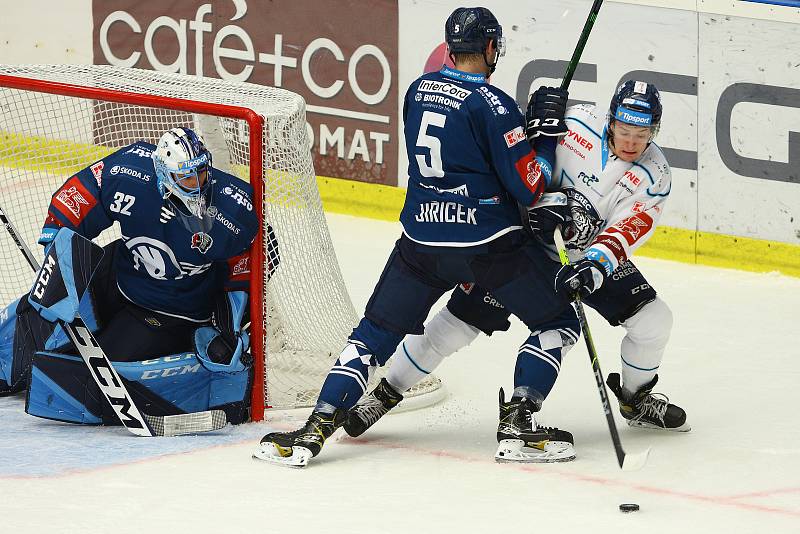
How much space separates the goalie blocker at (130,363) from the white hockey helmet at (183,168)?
12.0 inches

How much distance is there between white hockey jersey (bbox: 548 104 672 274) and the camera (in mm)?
4473

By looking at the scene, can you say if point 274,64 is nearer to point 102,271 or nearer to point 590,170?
point 102,271

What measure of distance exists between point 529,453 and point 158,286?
1.22 metres

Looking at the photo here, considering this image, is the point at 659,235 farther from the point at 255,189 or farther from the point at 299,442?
the point at 299,442

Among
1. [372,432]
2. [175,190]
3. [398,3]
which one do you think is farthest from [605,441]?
[398,3]

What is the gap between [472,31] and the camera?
4.33 metres

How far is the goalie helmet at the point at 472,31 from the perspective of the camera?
4.33 metres

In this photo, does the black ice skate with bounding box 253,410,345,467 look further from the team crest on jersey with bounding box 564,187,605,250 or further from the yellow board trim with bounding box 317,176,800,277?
the yellow board trim with bounding box 317,176,800,277

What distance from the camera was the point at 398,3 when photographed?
7.31 meters

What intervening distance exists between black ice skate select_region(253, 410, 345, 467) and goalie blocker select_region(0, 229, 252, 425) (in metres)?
0.40

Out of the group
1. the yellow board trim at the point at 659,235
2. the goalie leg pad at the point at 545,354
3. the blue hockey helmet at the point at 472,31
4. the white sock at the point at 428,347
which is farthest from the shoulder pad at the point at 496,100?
the yellow board trim at the point at 659,235

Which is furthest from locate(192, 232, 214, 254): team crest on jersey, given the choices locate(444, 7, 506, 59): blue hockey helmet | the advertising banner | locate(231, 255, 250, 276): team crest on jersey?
the advertising banner

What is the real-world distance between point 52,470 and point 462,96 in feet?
4.76

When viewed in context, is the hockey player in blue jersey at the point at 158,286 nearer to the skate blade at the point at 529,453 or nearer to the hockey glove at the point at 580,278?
the skate blade at the point at 529,453
